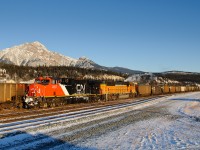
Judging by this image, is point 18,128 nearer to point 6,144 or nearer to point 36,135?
point 36,135

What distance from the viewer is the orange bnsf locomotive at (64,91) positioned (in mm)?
28391

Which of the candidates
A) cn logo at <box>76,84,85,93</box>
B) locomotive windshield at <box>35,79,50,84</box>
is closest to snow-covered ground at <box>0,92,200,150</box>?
locomotive windshield at <box>35,79,50,84</box>

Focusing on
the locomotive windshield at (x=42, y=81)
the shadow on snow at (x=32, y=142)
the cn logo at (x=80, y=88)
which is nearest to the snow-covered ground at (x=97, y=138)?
the shadow on snow at (x=32, y=142)

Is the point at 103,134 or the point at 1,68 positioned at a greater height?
the point at 1,68

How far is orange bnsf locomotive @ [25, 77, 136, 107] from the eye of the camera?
28391 mm

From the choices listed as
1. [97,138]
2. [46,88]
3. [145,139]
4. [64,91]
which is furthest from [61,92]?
[145,139]

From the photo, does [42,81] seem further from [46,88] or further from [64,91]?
[64,91]

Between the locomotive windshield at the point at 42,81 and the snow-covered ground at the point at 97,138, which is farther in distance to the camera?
the locomotive windshield at the point at 42,81

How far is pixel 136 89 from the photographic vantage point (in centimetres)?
6625

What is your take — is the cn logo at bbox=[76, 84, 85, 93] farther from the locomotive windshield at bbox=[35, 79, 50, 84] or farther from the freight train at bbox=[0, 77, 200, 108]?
the locomotive windshield at bbox=[35, 79, 50, 84]

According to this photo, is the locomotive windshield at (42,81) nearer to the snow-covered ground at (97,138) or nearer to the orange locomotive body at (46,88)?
the orange locomotive body at (46,88)

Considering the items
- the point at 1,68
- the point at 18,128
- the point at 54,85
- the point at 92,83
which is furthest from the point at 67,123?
the point at 1,68

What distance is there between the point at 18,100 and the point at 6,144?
20.8 meters

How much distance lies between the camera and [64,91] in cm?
3306
